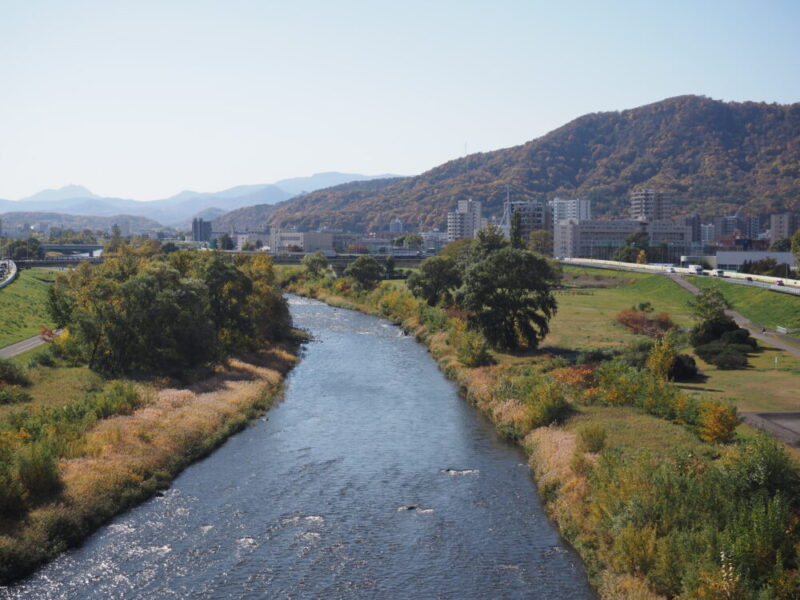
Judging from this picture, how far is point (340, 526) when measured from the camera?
3209 cm

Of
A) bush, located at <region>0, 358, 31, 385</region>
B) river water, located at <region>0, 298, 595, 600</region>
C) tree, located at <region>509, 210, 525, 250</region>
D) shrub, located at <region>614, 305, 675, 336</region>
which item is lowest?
river water, located at <region>0, 298, 595, 600</region>

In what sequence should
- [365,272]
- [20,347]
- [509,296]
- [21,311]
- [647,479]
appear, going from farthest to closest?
[365,272]
[21,311]
[509,296]
[20,347]
[647,479]

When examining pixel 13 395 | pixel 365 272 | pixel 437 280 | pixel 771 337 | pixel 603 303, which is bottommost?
pixel 603 303

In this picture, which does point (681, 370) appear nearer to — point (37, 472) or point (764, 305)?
point (37, 472)

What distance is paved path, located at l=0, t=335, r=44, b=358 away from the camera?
6209 cm

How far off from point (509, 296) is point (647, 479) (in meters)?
38.9

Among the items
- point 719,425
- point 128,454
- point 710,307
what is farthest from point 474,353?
point 128,454

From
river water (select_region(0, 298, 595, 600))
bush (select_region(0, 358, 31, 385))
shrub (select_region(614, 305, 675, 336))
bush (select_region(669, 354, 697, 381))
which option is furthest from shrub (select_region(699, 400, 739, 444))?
bush (select_region(0, 358, 31, 385))

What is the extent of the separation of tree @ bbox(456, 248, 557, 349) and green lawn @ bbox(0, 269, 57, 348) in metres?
43.4

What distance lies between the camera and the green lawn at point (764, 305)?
81.4 m

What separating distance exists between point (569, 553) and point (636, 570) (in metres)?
4.25

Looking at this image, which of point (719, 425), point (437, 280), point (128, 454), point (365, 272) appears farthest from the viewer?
point (365, 272)

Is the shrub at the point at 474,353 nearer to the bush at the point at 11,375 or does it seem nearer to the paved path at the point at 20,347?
the bush at the point at 11,375

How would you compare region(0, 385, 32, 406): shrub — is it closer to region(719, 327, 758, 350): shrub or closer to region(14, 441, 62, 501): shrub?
region(14, 441, 62, 501): shrub
